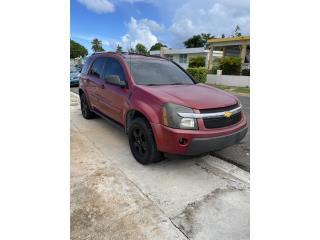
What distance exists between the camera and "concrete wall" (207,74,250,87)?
18.2 metres

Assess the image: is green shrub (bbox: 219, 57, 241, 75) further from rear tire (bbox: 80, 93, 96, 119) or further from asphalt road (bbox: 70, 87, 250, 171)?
asphalt road (bbox: 70, 87, 250, 171)

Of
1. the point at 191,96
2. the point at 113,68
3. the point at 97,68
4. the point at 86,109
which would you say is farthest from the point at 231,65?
the point at 191,96

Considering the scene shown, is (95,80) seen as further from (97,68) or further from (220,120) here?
(220,120)

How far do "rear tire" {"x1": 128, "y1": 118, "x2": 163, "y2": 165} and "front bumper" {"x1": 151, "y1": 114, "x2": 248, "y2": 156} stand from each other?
14 cm

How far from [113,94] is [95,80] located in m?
1.13

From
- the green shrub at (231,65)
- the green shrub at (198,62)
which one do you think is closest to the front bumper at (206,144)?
the green shrub at (231,65)

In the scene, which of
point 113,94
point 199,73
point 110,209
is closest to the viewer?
point 110,209

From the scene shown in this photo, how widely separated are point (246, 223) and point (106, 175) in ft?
5.99

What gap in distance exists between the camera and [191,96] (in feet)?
10.8

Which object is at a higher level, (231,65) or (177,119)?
(231,65)

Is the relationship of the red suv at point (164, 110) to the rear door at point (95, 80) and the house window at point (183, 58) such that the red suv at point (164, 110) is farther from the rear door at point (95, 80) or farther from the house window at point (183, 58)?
the house window at point (183, 58)

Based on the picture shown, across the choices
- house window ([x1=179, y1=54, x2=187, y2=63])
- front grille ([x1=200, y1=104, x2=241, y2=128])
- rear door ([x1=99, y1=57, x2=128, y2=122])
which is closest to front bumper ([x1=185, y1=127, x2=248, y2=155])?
front grille ([x1=200, y1=104, x2=241, y2=128])
